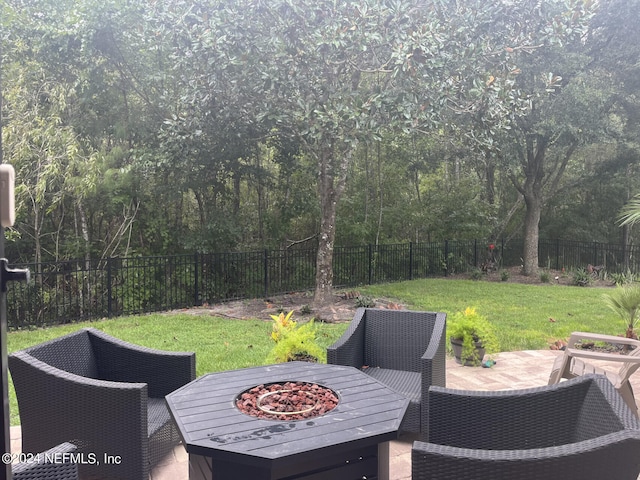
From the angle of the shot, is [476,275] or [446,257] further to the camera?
[446,257]

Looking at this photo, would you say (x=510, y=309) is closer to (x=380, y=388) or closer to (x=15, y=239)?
(x=380, y=388)

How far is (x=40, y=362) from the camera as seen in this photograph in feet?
8.98

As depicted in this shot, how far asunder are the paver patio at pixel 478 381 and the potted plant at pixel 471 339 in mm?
113

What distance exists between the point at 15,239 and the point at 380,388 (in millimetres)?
8934

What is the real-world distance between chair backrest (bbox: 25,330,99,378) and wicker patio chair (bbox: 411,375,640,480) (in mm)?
2059

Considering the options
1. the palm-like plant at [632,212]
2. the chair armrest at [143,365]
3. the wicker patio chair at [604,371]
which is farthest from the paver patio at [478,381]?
the palm-like plant at [632,212]

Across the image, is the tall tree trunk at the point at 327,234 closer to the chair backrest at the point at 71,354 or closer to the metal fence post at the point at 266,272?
the metal fence post at the point at 266,272

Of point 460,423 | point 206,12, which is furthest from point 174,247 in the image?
point 460,423

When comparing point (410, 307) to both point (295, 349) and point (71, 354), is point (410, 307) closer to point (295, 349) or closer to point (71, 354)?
point (295, 349)

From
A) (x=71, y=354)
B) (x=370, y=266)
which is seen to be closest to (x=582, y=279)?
(x=370, y=266)

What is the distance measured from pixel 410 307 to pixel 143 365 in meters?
6.47

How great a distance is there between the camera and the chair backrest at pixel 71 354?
2979 millimetres

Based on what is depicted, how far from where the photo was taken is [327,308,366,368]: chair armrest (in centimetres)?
354

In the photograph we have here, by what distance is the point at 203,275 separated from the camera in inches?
412
